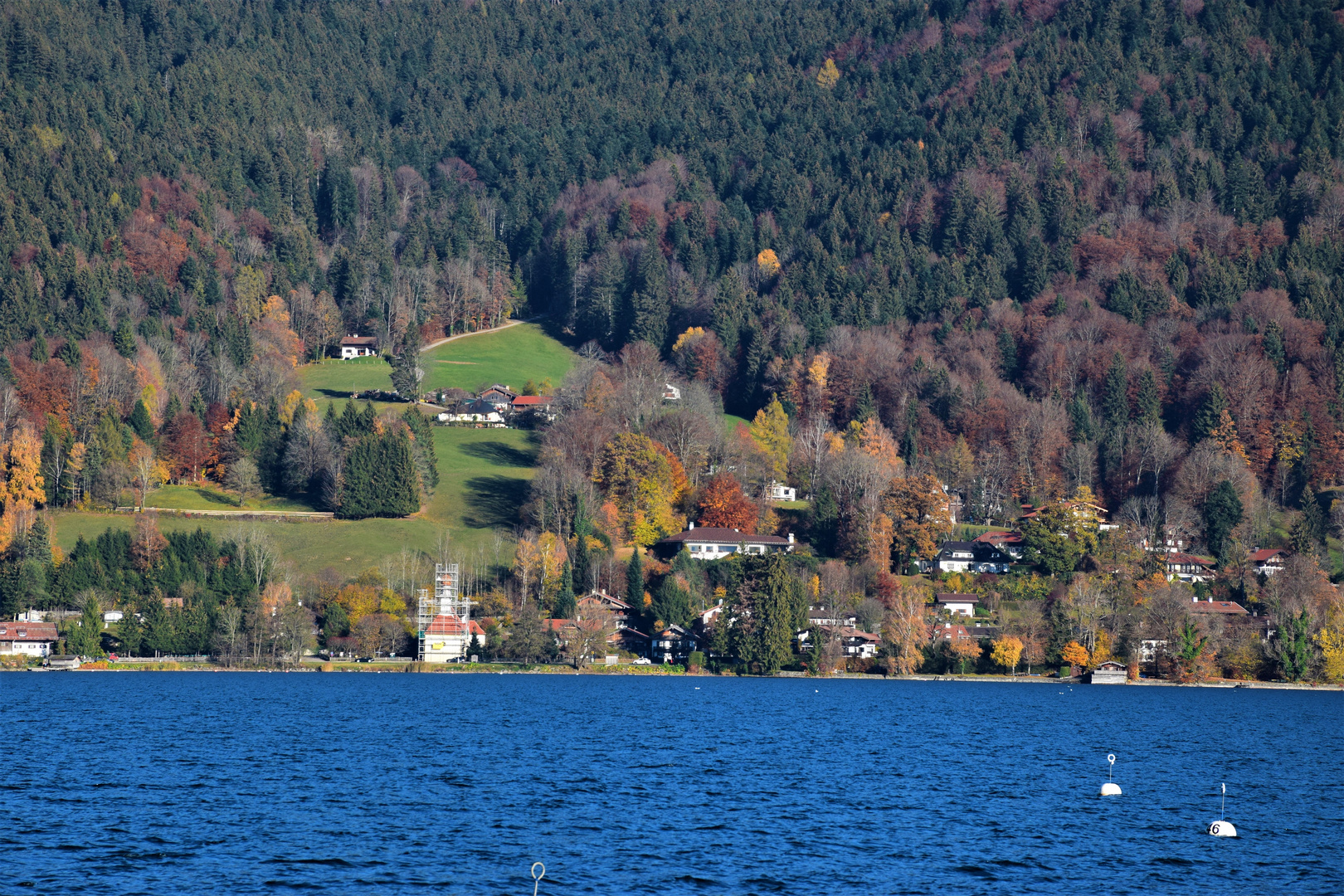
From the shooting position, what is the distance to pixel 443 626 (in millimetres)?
112438

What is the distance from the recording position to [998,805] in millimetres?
47906

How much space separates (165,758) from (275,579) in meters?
60.2

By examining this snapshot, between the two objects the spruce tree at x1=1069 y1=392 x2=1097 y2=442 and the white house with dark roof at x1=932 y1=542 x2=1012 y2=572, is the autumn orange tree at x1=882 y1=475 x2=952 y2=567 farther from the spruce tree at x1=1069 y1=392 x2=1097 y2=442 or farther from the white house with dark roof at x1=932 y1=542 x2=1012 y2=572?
the spruce tree at x1=1069 y1=392 x2=1097 y2=442

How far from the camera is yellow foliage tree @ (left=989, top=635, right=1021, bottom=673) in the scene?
10869 centimetres

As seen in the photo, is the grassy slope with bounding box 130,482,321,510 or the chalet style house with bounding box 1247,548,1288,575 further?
the grassy slope with bounding box 130,482,321,510

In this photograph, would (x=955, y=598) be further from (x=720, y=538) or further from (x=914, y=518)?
(x=720, y=538)

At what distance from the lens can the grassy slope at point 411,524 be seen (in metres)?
123

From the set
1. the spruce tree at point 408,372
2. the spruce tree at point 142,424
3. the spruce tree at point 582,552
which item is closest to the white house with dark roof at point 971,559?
the spruce tree at point 582,552

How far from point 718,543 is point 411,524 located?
28.8 meters

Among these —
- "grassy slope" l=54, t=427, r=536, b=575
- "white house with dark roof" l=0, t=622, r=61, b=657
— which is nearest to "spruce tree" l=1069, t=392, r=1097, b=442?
"grassy slope" l=54, t=427, r=536, b=575

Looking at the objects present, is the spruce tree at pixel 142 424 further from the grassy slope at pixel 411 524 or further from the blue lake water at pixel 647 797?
the blue lake water at pixel 647 797

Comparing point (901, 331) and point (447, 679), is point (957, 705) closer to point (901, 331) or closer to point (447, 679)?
point (447, 679)

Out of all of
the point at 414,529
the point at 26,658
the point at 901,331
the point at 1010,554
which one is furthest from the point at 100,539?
the point at 901,331

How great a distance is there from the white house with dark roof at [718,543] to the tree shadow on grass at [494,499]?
50.0 feet
